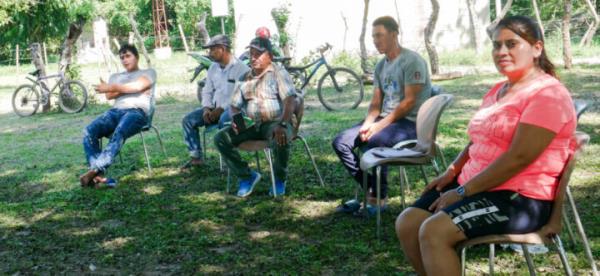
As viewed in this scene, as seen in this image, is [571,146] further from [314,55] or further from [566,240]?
[314,55]

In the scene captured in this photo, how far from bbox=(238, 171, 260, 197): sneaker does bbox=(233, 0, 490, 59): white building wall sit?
499 inches

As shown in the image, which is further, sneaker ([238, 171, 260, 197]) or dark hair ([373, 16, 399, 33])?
sneaker ([238, 171, 260, 197])

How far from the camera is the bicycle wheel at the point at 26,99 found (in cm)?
1373

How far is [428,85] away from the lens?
5012mm

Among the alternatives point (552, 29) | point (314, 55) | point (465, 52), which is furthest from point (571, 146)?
point (552, 29)

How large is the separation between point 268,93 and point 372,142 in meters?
1.17

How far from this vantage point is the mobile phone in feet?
18.7

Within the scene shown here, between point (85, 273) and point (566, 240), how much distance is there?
2851mm

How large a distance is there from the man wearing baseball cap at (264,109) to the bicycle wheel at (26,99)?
903 cm

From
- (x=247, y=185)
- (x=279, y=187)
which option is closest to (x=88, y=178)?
(x=247, y=185)

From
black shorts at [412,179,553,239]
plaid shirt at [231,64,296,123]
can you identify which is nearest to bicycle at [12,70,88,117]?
plaid shirt at [231,64,296,123]

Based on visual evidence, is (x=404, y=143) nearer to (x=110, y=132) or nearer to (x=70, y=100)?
(x=110, y=132)

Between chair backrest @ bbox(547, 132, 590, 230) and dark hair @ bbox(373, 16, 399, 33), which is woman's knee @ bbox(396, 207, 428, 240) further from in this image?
dark hair @ bbox(373, 16, 399, 33)

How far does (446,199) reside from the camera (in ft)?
9.80
